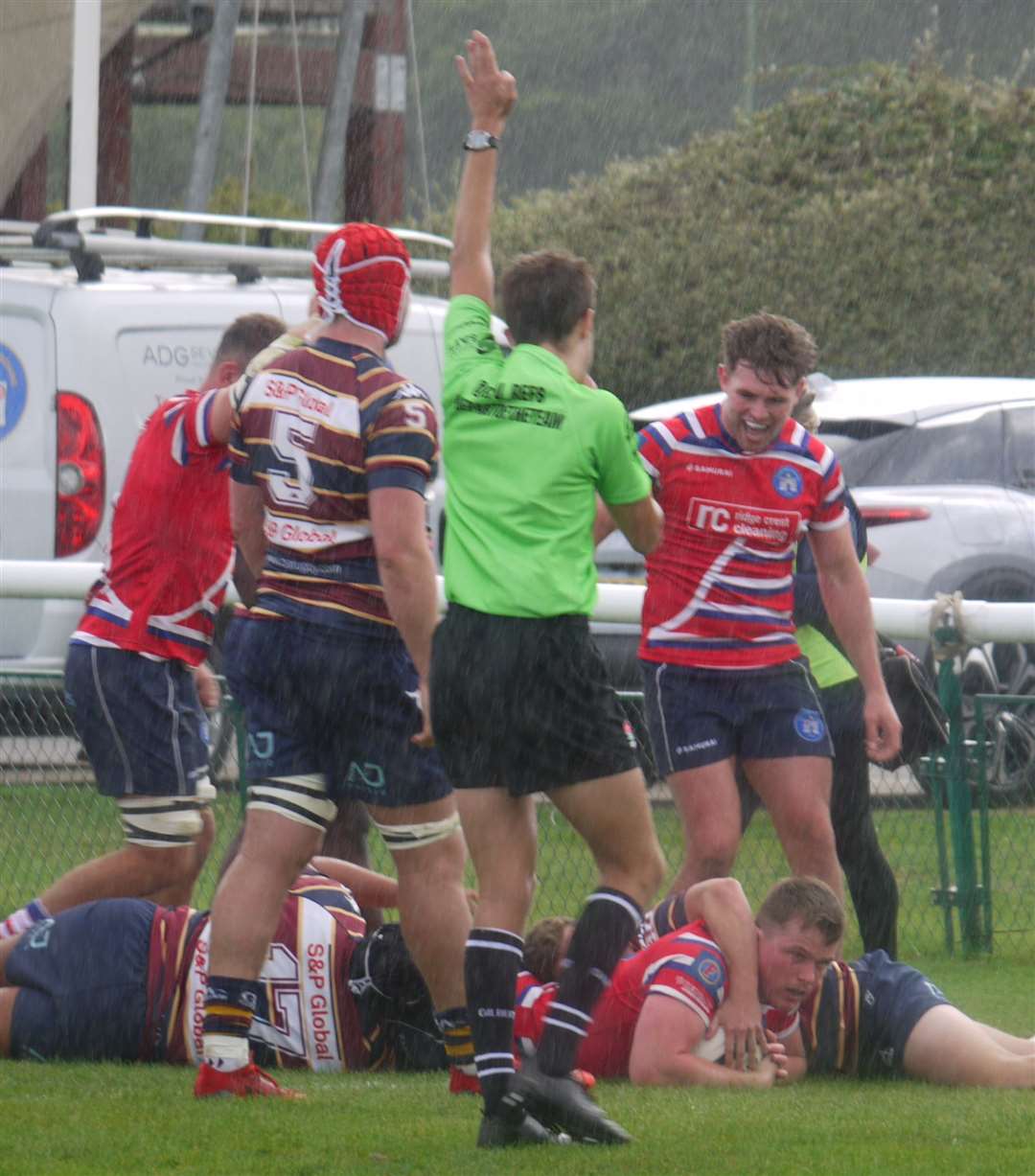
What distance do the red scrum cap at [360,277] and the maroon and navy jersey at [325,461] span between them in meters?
0.09

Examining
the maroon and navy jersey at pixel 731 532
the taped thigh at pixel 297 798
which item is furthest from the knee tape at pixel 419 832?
the maroon and navy jersey at pixel 731 532

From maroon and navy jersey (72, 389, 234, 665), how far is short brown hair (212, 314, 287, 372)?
0.25 meters

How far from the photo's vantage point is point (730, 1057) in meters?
5.79

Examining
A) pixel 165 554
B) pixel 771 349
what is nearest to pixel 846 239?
pixel 771 349

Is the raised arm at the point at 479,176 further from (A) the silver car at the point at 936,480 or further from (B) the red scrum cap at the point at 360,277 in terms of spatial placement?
(A) the silver car at the point at 936,480

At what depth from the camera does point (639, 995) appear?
5.94 m

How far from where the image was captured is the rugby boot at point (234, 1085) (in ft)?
18.0

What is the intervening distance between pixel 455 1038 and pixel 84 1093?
844mm

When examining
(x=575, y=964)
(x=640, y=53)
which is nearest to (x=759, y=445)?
(x=575, y=964)

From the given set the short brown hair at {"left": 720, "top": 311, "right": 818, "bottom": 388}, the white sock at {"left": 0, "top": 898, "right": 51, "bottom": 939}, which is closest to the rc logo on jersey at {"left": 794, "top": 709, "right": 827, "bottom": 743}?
the short brown hair at {"left": 720, "top": 311, "right": 818, "bottom": 388}

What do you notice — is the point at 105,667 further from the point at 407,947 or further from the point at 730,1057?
the point at 730,1057

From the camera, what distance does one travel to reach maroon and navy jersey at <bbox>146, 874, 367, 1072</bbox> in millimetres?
6008

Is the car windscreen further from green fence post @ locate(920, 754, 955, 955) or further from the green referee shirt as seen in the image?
the green referee shirt

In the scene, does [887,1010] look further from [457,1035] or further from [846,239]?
[846,239]
